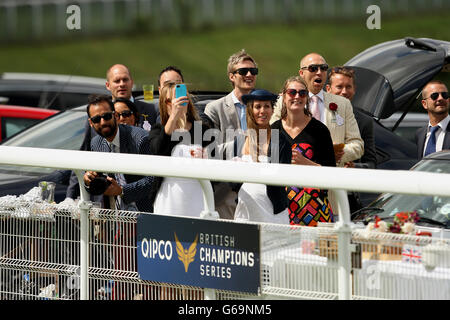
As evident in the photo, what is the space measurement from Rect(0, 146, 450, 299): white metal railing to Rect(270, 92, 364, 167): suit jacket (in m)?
2.49

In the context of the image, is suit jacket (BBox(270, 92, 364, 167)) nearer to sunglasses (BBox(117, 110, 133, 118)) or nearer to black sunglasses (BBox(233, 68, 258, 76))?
black sunglasses (BBox(233, 68, 258, 76))

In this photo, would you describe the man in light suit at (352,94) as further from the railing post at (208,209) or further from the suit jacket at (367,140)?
the railing post at (208,209)

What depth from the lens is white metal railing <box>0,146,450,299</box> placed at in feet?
11.4

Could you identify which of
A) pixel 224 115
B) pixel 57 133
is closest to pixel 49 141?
pixel 57 133

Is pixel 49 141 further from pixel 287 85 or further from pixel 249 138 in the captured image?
pixel 249 138

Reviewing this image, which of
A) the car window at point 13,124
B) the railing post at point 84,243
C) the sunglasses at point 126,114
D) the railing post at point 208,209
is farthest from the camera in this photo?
the car window at point 13,124

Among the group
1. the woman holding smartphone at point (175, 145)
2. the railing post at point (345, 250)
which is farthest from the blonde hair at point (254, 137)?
the railing post at point (345, 250)

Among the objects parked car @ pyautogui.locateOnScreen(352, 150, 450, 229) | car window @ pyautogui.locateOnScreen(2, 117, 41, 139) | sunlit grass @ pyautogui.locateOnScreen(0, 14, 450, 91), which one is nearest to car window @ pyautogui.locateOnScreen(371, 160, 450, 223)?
parked car @ pyautogui.locateOnScreen(352, 150, 450, 229)

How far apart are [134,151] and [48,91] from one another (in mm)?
11787

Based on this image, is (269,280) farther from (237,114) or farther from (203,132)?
(237,114)

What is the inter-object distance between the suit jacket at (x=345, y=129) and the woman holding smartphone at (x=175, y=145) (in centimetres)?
144

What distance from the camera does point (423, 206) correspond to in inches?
197

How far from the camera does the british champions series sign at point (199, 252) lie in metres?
3.98

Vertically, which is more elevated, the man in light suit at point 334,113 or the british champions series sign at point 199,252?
the man in light suit at point 334,113
